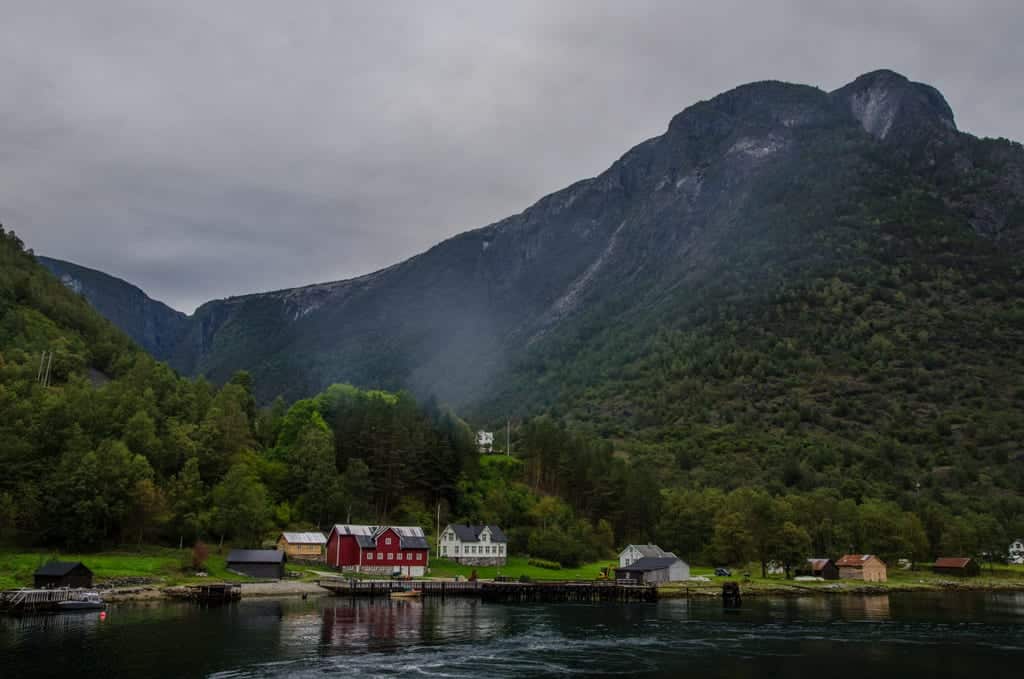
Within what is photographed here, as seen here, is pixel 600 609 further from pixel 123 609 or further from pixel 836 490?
pixel 836 490

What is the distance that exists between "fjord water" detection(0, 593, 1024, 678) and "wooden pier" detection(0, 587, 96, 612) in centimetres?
352

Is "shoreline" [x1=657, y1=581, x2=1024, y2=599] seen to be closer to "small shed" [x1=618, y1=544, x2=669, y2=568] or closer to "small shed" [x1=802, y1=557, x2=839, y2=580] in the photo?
"small shed" [x1=802, y1=557, x2=839, y2=580]

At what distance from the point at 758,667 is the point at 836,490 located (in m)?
121

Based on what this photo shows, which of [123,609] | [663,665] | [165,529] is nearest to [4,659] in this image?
[123,609]

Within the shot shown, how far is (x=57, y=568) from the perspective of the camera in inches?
2975

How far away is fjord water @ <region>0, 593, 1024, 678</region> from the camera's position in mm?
48750

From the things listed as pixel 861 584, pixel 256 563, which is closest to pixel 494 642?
pixel 256 563

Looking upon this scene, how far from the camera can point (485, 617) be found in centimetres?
7650

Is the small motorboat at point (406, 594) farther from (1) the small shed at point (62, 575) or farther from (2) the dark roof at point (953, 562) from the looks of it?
(2) the dark roof at point (953, 562)

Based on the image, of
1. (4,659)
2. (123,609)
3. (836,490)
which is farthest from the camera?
(836,490)

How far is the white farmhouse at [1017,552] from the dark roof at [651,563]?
84436mm

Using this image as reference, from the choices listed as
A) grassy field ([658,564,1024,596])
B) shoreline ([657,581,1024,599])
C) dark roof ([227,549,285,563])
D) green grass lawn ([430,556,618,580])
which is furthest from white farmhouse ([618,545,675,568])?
dark roof ([227,549,285,563])

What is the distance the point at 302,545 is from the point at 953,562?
352ft

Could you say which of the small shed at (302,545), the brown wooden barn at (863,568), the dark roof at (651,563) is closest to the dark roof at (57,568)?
the small shed at (302,545)
